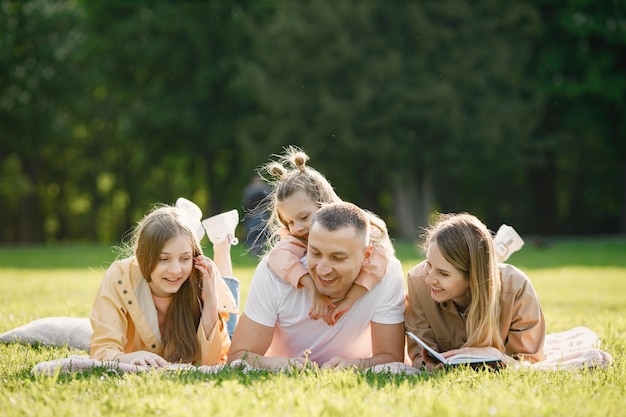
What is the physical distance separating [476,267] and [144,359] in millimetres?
2225

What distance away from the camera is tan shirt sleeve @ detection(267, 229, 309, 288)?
5.02 m

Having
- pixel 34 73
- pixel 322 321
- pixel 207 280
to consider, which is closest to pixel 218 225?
pixel 207 280

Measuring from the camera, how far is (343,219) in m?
4.83

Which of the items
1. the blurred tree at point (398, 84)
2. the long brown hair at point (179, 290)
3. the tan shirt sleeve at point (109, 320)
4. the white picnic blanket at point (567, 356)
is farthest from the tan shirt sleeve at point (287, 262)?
the blurred tree at point (398, 84)

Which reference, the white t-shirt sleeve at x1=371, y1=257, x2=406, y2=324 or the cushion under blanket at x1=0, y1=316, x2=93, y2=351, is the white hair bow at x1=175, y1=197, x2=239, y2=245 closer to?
the cushion under blanket at x1=0, y1=316, x2=93, y2=351

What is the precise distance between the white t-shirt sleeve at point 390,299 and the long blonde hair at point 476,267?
0.40 m

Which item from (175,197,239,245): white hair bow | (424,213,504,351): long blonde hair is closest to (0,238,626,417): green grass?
(424,213,504,351): long blonde hair

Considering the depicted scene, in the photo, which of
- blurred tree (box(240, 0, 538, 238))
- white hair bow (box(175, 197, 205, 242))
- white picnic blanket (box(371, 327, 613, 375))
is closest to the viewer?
white picnic blanket (box(371, 327, 613, 375))

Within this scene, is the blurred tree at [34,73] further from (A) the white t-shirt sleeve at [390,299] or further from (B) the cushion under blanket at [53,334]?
(A) the white t-shirt sleeve at [390,299]

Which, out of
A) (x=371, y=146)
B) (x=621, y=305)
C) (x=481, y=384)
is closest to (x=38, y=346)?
(x=481, y=384)

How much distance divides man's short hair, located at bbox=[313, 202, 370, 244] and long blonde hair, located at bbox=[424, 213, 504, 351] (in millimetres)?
513

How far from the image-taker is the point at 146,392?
407 cm

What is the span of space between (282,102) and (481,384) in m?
22.4

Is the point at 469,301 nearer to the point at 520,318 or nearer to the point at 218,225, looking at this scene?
the point at 520,318
